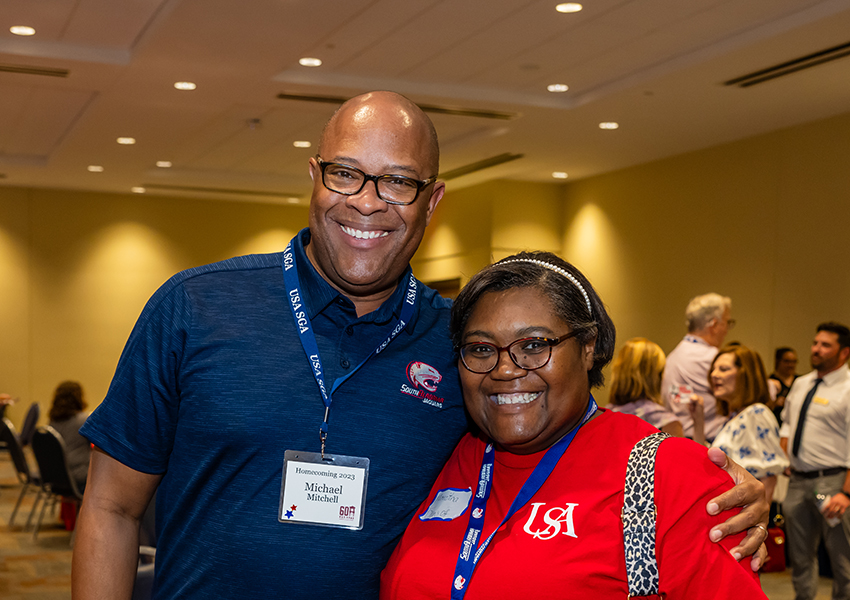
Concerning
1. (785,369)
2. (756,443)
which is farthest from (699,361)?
(785,369)

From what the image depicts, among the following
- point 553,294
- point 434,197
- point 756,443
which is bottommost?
point 756,443

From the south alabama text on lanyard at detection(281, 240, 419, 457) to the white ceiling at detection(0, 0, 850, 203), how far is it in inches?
160

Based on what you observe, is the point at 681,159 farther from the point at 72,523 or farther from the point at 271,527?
the point at 271,527

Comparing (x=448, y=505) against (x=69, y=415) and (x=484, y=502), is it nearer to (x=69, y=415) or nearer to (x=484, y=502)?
(x=484, y=502)

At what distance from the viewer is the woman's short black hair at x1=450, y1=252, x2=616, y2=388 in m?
1.66

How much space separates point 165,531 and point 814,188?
7.54m

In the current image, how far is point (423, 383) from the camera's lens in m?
1.77

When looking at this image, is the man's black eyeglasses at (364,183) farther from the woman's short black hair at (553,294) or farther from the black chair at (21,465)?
the black chair at (21,465)

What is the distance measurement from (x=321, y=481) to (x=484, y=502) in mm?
323

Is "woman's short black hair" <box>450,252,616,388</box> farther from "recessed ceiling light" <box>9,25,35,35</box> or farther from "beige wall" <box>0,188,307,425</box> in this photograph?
"beige wall" <box>0,188,307,425</box>

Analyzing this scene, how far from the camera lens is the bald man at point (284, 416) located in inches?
63.2

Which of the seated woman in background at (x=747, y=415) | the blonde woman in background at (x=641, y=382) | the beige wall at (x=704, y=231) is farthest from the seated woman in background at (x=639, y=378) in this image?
the beige wall at (x=704, y=231)

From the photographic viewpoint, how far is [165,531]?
5.58ft

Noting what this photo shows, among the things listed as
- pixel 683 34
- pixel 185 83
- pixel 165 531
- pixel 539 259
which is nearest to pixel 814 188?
pixel 683 34
